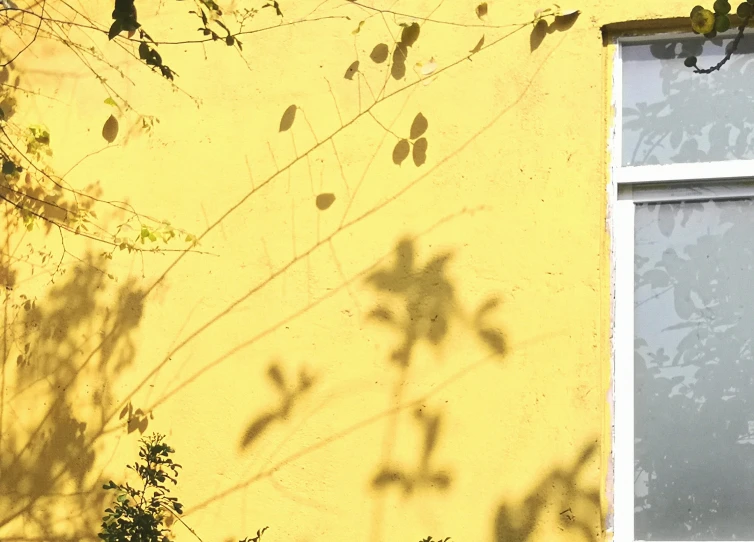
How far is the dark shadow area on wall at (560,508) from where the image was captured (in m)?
2.94

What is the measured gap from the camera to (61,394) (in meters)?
3.44

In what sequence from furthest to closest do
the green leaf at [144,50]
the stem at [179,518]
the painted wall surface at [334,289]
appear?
the stem at [179,518] < the painted wall surface at [334,289] < the green leaf at [144,50]

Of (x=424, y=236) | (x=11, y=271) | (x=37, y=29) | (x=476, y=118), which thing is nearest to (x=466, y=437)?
(x=424, y=236)

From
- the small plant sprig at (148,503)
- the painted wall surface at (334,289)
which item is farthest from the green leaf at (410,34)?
the small plant sprig at (148,503)

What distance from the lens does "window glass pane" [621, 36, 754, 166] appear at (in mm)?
3127

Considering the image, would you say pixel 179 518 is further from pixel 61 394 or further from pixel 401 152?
pixel 401 152

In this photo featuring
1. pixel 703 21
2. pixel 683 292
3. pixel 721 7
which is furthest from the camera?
pixel 683 292

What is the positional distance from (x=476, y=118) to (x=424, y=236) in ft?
1.39

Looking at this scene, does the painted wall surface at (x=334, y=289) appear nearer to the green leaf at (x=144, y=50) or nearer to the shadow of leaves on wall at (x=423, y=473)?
the shadow of leaves on wall at (x=423, y=473)

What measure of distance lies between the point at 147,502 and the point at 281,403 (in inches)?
21.6

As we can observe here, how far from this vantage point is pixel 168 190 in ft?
11.4

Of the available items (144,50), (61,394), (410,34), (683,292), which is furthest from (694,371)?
(61,394)

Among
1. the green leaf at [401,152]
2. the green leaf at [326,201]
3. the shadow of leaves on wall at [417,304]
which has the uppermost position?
the green leaf at [401,152]

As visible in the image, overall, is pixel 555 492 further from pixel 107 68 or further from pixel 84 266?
pixel 107 68
